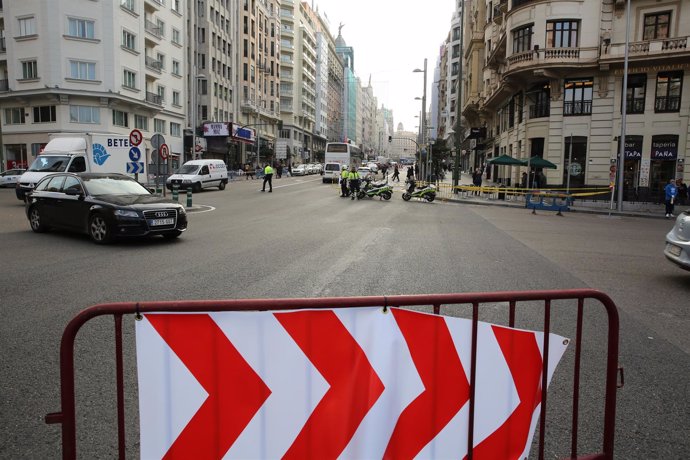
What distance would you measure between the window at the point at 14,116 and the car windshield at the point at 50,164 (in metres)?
20.7

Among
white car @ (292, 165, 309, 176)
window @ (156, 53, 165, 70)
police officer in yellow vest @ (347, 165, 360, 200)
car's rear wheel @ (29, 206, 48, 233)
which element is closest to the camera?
car's rear wheel @ (29, 206, 48, 233)

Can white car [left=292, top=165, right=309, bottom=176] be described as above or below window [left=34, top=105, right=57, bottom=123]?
below

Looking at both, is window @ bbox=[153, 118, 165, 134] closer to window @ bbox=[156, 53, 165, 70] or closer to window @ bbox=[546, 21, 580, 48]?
window @ bbox=[156, 53, 165, 70]

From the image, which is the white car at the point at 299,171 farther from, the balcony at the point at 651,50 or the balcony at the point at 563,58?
the balcony at the point at 651,50

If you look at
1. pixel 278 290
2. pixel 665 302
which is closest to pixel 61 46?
pixel 278 290

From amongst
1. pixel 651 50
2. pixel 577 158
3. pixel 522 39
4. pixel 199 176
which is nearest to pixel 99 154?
pixel 199 176

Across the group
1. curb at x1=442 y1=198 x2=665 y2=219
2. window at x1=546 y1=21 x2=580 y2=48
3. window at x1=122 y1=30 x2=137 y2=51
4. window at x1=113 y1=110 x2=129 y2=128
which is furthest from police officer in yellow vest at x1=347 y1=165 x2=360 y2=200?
window at x1=122 y1=30 x2=137 y2=51

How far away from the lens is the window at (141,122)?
44594 mm

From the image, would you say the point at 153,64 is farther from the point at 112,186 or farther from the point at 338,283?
the point at 338,283

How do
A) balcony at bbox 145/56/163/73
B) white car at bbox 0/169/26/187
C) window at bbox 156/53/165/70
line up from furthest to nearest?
window at bbox 156/53/165/70, balcony at bbox 145/56/163/73, white car at bbox 0/169/26/187

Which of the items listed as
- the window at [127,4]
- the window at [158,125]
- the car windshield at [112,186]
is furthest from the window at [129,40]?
the car windshield at [112,186]

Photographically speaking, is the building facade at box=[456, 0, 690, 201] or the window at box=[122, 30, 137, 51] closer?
the building facade at box=[456, 0, 690, 201]

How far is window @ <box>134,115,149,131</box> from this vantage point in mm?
44594

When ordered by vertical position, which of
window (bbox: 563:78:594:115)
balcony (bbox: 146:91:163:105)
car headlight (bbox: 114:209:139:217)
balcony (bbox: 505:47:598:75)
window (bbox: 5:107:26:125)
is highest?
balcony (bbox: 505:47:598:75)
